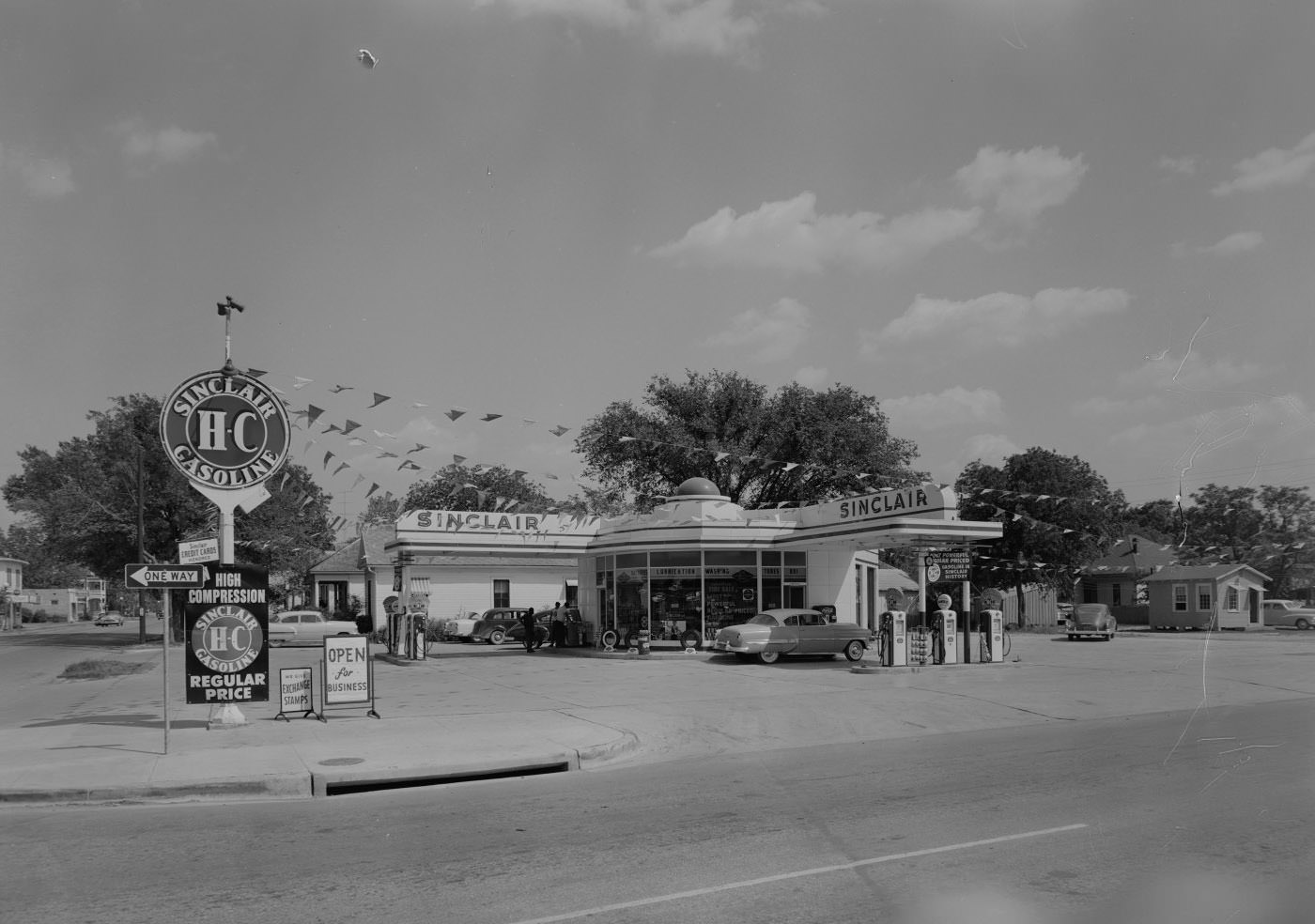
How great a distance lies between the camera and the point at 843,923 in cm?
578

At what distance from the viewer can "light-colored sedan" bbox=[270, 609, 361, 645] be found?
39781 mm

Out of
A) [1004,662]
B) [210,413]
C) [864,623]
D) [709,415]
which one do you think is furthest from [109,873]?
[709,415]

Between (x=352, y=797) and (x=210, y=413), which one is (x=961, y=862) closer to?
(x=352, y=797)

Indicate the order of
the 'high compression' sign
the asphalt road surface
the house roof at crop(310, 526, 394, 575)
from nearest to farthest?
the asphalt road surface → the 'high compression' sign → the house roof at crop(310, 526, 394, 575)

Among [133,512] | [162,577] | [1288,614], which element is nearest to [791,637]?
[162,577]

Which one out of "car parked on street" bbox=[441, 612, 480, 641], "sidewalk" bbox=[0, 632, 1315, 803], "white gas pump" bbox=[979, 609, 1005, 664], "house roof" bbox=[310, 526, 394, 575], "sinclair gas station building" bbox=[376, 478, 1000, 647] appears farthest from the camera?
"house roof" bbox=[310, 526, 394, 575]

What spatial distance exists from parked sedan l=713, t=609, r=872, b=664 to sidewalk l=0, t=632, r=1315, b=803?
0.44 meters

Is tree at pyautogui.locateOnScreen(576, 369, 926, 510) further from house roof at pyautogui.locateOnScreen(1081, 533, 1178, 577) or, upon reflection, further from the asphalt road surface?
the asphalt road surface

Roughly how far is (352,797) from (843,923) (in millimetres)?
6153

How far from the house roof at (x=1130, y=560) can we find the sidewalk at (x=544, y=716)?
2718 centimetres

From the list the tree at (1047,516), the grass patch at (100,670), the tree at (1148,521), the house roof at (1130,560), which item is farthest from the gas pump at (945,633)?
the tree at (1148,521)

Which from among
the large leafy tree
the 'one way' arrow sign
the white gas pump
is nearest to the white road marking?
the 'one way' arrow sign

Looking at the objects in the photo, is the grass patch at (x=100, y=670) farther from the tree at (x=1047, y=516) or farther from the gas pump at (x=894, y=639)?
the tree at (x=1047, y=516)

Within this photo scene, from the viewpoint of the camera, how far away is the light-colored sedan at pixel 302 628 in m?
39.8
